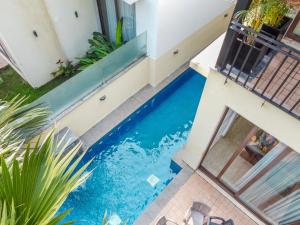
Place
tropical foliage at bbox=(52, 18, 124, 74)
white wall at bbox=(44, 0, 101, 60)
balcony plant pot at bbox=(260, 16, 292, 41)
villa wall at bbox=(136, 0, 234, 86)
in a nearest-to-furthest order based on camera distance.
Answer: balcony plant pot at bbox=(260, 16, 292, 41)
villa wall at bbox=(136, 0, 234, 86)
white wall at bbox=(44, 0, 101, 60)
tropical foliage at bbox=(52, 18, 124, 74)

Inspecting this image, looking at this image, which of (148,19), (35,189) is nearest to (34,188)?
(35,189)

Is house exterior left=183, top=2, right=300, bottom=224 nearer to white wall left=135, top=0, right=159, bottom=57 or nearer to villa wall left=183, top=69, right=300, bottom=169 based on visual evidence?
villa wall left=183, top=69, right=300, bottom=169

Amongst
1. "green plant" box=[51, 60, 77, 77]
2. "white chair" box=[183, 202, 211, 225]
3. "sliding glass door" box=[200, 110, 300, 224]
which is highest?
"sliding glass door" box=[200, 110, 300, 224]

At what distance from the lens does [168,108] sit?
954cm

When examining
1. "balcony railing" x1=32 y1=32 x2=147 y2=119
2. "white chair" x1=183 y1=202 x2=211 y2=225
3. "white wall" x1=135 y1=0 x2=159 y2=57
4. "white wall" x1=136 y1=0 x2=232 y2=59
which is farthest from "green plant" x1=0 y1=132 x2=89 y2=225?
"white wall" x1=136 y1=0 x2=232 y2=59

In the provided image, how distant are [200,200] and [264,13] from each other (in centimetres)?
543

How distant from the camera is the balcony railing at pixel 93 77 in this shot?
6.86 m

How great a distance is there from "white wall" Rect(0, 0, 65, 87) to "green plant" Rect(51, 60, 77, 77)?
177 mm

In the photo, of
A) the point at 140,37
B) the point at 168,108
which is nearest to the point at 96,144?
the point at 168,108

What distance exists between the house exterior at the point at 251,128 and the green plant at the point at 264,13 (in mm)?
212

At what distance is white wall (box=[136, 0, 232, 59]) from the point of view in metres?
7.15

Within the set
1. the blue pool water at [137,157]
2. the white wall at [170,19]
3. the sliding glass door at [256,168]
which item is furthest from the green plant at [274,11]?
the blue pool water at [137,157]

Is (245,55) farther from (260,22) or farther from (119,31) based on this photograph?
(119,31)

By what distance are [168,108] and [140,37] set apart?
300 cm
